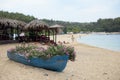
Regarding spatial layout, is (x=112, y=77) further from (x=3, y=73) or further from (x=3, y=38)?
(x=3, y=38)

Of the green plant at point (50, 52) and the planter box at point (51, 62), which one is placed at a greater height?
the green plant at point (50, 52)

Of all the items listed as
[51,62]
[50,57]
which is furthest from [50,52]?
[51,62]

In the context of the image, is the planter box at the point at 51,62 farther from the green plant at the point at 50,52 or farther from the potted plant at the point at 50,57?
the green plant at the point at 50,52

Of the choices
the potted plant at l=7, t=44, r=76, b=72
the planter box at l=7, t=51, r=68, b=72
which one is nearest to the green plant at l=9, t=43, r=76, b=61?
the potted plant at l=7, t=44, r=76, b=72

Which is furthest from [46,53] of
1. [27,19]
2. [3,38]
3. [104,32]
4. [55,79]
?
[104,32]

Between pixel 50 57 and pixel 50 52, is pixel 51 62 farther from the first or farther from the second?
pixel 50 52

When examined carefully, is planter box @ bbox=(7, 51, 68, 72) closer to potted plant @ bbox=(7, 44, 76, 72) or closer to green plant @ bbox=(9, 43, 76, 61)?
potted plant @ bbox=(7, 44, 76, 72)

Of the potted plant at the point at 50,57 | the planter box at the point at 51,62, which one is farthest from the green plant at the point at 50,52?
the planter box at the point at 51,62

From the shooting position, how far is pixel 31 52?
362 inches

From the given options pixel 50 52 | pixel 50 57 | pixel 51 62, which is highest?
pixel 50 52

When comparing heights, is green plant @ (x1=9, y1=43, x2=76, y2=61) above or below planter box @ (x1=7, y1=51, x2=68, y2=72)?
above

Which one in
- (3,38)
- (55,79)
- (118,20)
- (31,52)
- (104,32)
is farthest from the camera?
(104,32)

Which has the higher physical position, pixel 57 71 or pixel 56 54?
pixel 56 54

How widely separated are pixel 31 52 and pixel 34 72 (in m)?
1.17
